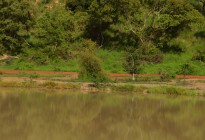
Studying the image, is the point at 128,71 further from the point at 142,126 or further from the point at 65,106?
the point at 142,126

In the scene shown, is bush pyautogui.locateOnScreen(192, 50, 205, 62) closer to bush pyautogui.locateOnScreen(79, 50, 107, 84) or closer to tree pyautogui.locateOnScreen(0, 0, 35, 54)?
bush pyautogui.locateOnScreen(79, 50, 107, 84)

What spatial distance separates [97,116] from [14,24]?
25.6 metres

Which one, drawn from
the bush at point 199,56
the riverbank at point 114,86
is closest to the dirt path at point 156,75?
the riverbank at point 114,86

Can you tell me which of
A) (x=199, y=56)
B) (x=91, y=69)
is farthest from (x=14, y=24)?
(x=199, y=56)

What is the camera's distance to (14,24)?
4447 cm

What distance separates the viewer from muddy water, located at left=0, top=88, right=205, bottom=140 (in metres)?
16.9

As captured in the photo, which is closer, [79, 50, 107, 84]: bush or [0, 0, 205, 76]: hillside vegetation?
[79, 50, 107, 84]: bush

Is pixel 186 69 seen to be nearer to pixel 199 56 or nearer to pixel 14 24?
pixel 199 56

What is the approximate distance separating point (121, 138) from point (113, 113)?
6.12 metres

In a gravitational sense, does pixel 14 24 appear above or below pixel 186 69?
above

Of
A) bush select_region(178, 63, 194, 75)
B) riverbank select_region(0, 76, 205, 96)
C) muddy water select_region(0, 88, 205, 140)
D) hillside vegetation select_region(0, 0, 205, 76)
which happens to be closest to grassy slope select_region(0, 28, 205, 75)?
hillside vegetation select_region(0, 0, 205, 76)

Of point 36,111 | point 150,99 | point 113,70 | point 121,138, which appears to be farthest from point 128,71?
point 121,138

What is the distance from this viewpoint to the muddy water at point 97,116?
16938 mm

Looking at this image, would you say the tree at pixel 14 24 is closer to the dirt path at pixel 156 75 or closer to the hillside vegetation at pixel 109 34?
the hillside vegetation at pixel 109 34
